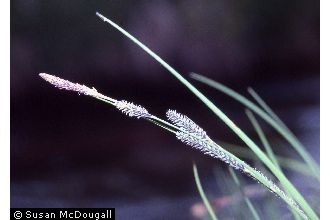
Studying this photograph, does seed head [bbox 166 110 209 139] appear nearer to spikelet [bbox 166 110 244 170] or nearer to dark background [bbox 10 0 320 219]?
spikelet [bbox 166 110 244 170]

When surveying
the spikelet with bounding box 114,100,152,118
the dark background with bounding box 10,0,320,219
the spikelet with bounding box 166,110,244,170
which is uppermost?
the dark background with bounding box 10,0,320,219

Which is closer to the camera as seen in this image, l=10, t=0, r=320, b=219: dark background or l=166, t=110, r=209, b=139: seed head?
l=166, t=110, r=209, b=139: seed head

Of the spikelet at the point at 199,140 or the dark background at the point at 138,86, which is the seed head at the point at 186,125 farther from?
the dark background at the point at 138,86

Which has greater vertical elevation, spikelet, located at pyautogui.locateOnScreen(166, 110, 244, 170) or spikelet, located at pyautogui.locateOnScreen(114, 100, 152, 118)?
spikelet, located at pyautogui.locateOnScreen(114, 100, 152, 118)

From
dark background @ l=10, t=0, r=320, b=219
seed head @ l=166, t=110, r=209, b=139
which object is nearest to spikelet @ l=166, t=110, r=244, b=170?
seed head @ l=166, t=110, r=209, b=139
